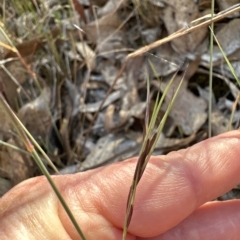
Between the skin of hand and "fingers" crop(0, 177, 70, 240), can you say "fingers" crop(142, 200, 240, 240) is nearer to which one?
the skin of hand

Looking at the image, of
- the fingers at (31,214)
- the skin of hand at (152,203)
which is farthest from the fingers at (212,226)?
the fingers at (31,214)

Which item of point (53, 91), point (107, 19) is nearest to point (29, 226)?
point (53, 91)

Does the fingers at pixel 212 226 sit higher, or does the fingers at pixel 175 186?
the fingers at pixel 175 186

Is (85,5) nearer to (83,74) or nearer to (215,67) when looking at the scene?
(83,74)

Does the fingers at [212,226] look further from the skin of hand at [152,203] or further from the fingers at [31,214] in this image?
the fingers at [31,214]

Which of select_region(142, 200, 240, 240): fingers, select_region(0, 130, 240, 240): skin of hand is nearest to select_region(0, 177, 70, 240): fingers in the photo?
select_region(0, 130, 240, 240): skin of hand

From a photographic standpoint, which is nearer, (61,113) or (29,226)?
(29,226)
